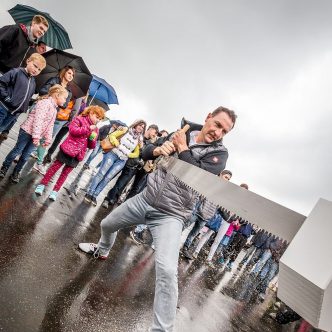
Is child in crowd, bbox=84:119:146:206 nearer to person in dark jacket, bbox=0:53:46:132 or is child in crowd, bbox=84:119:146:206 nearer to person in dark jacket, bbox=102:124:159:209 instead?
person in dark jacket, bbox=102:124:159:209

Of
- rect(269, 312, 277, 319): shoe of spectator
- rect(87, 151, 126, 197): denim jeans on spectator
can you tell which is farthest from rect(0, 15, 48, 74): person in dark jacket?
rect(269, 312, 277, 319): shoe of spectator

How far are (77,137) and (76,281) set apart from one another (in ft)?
9.89

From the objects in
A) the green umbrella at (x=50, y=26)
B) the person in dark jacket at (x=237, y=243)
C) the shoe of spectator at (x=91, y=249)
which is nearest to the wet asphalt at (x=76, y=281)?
the shoe of spectator at (x=91, y=249)

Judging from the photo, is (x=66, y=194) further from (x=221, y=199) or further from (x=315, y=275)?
(x=315, y=275)

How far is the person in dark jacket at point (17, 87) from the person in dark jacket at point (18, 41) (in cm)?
96

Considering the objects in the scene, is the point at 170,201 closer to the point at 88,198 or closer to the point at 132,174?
the point at 88,198

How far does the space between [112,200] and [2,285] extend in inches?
194

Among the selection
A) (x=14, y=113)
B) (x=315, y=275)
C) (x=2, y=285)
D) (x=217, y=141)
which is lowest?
(x=2, y=285)

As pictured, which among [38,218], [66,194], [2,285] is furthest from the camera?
[66,194]

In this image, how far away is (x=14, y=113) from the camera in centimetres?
501

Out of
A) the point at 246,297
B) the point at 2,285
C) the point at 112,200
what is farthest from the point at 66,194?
the point at 246,297

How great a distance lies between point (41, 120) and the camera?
4.95 metres

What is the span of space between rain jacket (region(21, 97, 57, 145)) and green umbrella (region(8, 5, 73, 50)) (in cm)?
334

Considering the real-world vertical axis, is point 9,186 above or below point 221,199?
below
